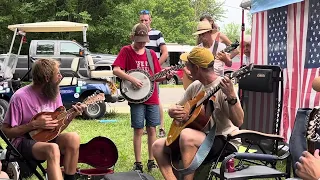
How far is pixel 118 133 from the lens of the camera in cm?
749

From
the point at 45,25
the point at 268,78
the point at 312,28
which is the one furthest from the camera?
the point at 45,25

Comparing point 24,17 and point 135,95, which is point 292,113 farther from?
point 24,17

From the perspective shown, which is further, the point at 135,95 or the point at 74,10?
the point at 74,10

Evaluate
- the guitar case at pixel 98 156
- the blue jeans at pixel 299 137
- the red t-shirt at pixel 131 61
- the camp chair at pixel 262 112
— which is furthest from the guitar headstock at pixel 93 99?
the blue jeans at pixel 299 137

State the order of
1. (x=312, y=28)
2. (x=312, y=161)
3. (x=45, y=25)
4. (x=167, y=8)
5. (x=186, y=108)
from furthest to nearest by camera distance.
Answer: (x=167, y=8) < (x=45, y=25) < (x=312, y=28) < (x=186, y=108) < (x=312, y=161)

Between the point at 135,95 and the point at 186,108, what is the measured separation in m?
1.34

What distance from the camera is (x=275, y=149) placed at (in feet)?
13.3

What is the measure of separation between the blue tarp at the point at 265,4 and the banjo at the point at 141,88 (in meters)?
1.41

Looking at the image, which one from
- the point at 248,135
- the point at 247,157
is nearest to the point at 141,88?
the point at 248,135

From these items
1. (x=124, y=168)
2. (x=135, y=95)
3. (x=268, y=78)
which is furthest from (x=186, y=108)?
(x=124, y=168)

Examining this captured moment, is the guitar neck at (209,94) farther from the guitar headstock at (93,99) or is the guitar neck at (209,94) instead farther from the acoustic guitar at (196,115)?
the guitar headstock at (93,99)

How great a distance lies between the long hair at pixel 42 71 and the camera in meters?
3.85

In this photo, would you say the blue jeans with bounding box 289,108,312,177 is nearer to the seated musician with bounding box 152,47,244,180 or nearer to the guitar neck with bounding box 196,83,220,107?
the seated musician with bounding box 152,47,244,180

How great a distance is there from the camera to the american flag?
499 cm
